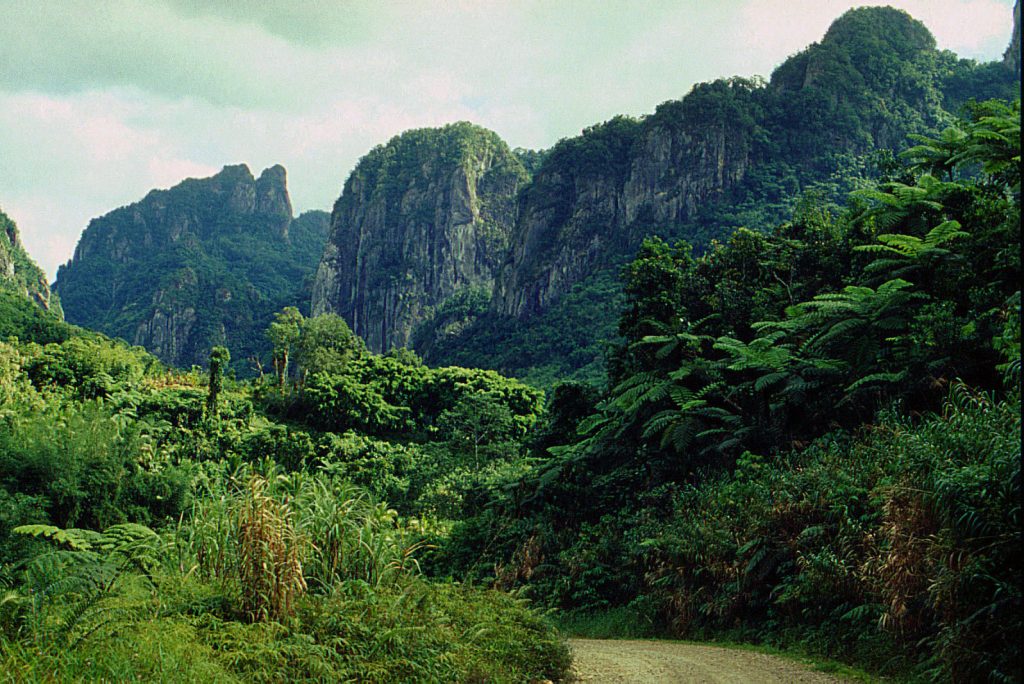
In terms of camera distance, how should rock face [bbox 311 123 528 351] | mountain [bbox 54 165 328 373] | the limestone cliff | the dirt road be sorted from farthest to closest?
mountain [bbox 54 165 328 373] → rock face [bbox 311 123 528 351] → the limestone cliff → the dirt road

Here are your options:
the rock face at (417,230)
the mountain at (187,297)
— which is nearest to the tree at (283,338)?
the mountain at (187,297)

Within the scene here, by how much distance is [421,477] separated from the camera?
27281mm

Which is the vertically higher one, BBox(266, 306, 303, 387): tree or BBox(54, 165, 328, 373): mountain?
BBox(54, 165, 328, 373): mountain

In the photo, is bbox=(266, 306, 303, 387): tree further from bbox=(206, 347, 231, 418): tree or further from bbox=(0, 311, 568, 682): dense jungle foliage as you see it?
bbox=(0, 311, 568, 682): dense jungle foliage

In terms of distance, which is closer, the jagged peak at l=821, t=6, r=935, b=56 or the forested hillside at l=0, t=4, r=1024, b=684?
the forested hillside at l=0, t=4, r=1024, b=684

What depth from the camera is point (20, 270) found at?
8531 cm

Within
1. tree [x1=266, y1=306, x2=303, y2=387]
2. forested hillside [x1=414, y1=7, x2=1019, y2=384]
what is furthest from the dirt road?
forested hillside [x1=414, y1=7, x2=1019, y2=384]

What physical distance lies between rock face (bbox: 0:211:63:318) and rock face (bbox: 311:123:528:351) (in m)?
60.7

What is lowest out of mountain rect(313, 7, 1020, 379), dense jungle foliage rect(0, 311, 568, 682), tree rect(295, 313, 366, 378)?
dense jungle foliage rect(0, 311, 568, 682)

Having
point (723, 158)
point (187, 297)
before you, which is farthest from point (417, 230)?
point (723, 158)

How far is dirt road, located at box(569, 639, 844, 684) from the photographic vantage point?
6570 millimetres

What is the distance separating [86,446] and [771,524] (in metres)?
9.17

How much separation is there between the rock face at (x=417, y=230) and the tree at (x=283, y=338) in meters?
93.9

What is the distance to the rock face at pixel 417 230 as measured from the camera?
148125 mm
